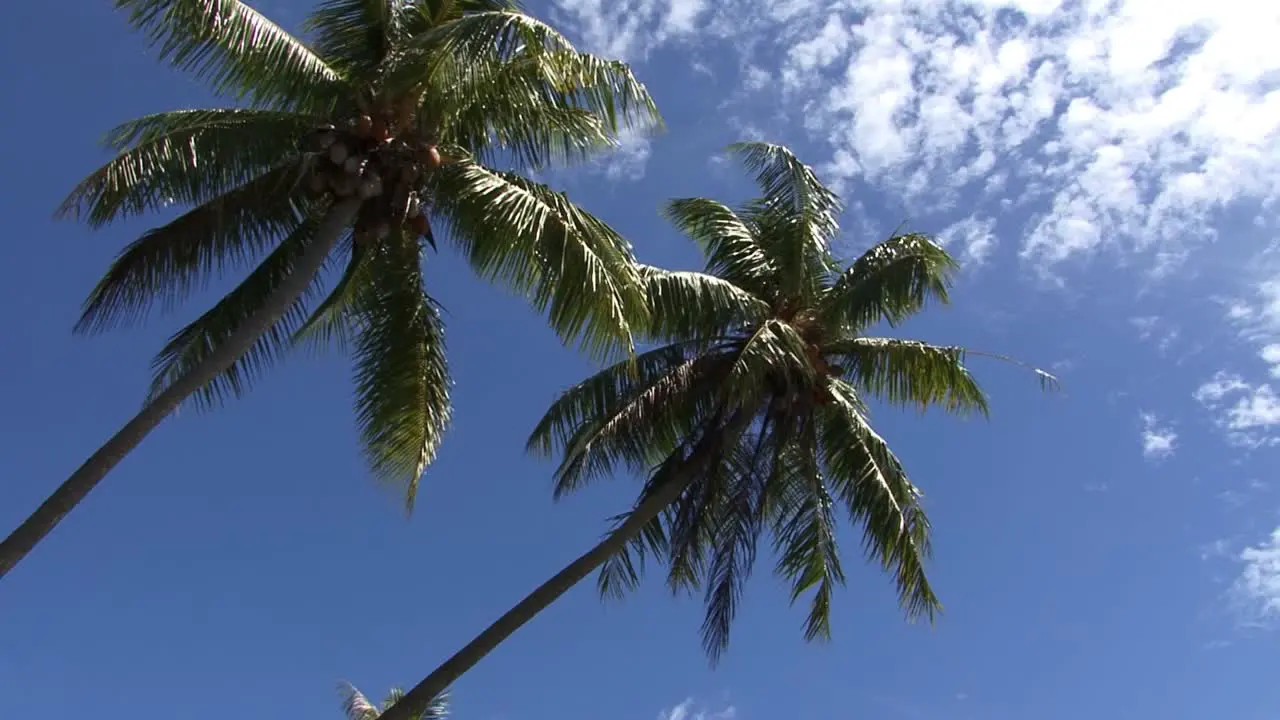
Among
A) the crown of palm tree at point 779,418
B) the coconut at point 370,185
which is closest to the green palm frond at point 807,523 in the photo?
the crown of palm tree at point 779,418

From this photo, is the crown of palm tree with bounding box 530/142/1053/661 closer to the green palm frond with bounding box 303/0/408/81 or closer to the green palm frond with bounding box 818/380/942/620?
the green palm frond with bounding box 818/380/942/620

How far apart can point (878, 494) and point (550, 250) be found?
544 cm

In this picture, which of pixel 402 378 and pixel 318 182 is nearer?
pixel 318 182

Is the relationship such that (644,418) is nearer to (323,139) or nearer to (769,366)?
(769,366)

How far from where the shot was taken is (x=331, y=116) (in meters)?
14.7

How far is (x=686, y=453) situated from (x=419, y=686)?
189 inches

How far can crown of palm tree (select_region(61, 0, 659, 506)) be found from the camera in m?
14.1

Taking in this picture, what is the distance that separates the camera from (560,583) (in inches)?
640

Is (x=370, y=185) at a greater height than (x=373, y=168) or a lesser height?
A: lesser

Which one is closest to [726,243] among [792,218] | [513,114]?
[792,218]

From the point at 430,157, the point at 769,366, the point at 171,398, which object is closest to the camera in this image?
the point at 171,398

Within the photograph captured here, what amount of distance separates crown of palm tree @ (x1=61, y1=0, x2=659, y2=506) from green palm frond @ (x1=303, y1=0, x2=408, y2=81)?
2 cm

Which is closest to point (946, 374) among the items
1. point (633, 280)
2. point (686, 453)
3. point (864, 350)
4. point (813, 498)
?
point (864, 350)

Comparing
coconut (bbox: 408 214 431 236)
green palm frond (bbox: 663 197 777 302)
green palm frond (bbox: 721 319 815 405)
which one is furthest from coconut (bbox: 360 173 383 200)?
green palm frond (bbox: 663 197 777 302)
